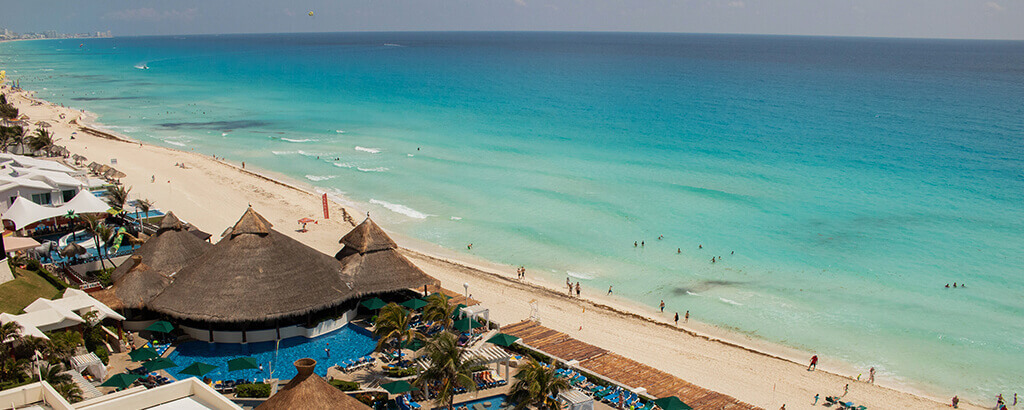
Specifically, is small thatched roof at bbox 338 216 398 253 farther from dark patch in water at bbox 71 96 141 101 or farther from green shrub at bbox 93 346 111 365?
Result: dark patch in water at bbox 71 96 141 101

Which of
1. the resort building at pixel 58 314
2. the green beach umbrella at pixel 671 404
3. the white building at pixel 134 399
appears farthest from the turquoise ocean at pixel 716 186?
the white building at pixel 134 399

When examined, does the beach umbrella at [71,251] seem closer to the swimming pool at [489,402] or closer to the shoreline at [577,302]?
the shoreline at [577,302]

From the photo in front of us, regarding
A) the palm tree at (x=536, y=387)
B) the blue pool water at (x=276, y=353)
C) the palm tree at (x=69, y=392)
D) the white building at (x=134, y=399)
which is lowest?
the blue pool water at (x=276, y=353)

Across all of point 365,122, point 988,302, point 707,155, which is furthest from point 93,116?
point 988,302

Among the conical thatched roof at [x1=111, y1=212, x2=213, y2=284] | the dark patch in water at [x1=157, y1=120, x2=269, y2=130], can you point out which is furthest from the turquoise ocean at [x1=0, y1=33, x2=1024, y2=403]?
the conical thatched roof at [x1=111, y1=212, x2=213, y2=284]

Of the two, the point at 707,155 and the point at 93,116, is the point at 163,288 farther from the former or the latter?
the point at 93,116

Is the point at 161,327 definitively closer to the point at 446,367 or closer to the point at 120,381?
the point at 120,381
